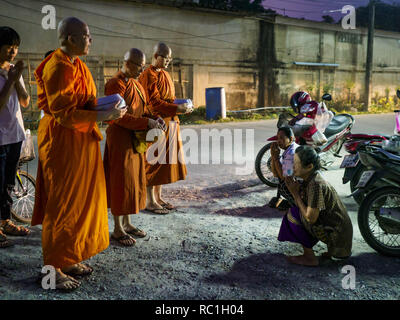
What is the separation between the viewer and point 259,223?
4.22 meters

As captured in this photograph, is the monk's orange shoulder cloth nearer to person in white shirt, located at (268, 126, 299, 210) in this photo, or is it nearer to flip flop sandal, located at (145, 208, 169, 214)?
flip flop sandal, located at (145, 208, 169, 214)

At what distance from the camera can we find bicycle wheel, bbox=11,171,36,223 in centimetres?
415

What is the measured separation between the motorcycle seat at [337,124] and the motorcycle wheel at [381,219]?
258 centimetres

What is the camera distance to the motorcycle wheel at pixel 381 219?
3.42m

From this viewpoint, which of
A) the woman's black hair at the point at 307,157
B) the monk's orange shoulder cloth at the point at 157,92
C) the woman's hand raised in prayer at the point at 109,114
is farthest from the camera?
the monk's orange shoulder cloth at the point at 157,92

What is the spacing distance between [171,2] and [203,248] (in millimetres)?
13728

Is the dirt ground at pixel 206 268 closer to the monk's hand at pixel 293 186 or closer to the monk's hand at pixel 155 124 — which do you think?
the monk's hand at pixel 293 186

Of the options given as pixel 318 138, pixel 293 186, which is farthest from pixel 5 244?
pixel 318 138

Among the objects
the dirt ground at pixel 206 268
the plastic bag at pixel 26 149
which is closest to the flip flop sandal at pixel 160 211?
the dirt ground at pixel 206 268

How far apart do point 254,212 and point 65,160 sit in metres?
2.48

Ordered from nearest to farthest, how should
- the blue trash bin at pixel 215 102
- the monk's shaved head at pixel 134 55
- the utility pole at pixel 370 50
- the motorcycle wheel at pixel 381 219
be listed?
the motorcycle wheel at pixel 381 219 < the monk's shaved head at pixel 134 55 < the blue trash bin at pixel 215 102 < the utility pole at pixel 370 50

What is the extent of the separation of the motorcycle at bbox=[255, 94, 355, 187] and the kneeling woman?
225 cm
